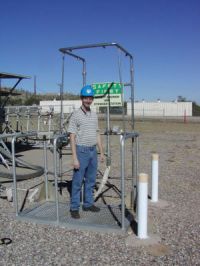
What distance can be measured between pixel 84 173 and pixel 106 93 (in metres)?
2.34

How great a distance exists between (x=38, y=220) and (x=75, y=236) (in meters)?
0.80

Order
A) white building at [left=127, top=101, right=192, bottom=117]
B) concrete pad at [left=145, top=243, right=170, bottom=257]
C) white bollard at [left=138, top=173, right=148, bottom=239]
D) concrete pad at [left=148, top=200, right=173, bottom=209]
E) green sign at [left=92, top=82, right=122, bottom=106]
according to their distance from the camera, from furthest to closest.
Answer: white building at [left=127, top=101, right=192, bottom=117]
green sign at [left=92, top=82, right=122, bottom=106]
concrete pad at [left=148, top=200, right=173, bottom=209]
white bollard at [left=138, top=173, right=148, bottom=239]
concrete pad at [left=145, top=243, right=170, bottom=257]

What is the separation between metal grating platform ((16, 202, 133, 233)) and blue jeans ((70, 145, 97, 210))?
0.82 feet

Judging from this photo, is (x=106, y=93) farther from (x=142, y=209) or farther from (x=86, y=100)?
(x=142, y=209)

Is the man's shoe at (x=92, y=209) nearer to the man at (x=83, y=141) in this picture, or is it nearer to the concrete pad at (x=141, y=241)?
the man at (x=83, y=141)

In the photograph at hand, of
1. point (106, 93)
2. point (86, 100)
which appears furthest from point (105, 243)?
point (106, 93)

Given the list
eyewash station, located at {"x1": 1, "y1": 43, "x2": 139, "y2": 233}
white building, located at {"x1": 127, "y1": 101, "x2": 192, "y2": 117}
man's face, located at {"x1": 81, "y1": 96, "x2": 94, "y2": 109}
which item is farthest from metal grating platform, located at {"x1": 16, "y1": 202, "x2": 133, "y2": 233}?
white building, located at {"x1": 127, "y1": 101, "x2": 192, "y2": 117}

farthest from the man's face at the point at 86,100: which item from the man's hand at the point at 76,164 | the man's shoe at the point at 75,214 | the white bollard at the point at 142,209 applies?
the man's shoe at the point at 75,214

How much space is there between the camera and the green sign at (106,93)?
7773mm

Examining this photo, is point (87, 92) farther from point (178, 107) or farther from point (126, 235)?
point (178, 107)

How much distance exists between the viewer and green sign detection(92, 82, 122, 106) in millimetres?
7773

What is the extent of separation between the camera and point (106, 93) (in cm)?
788

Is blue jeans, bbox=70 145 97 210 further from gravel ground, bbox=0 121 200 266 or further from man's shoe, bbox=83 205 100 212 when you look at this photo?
gravel ground, bbox=0 121 200 266

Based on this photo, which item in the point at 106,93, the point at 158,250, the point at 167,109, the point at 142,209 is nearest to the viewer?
the point at 158,250
